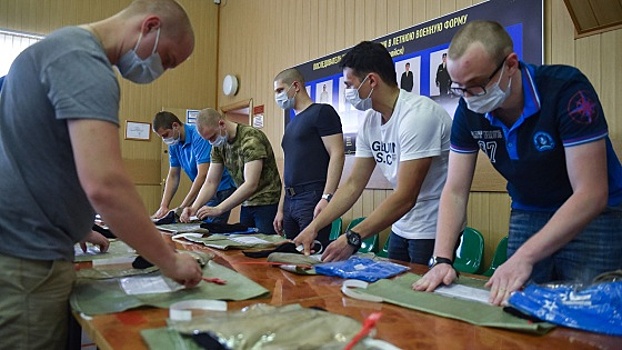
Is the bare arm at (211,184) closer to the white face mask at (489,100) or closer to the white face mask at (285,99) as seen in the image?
the white face mask at (285,99)

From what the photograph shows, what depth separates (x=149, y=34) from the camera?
45.5 inches

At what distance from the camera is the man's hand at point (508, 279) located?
1.06 m

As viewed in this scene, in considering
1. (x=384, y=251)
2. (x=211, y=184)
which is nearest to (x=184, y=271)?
(x=211, y=184)

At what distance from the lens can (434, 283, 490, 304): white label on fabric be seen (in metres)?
1.11

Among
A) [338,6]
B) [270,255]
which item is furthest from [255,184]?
[338,6]

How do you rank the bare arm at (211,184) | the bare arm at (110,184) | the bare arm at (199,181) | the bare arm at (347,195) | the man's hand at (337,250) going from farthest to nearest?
1. the bare arm at (199,181)
2. the bare arm at (211,184)
3. the bare arm at (347,195)
4. the man's hand at (337,250)
5. the bare arm at (110,184)

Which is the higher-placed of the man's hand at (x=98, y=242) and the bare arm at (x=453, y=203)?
the bare arm at (x=453, y=203)

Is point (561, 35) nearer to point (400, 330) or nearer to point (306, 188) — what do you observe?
point (306, 188)

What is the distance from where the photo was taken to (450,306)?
1.04 meters

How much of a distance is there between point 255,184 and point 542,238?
1.86 meters

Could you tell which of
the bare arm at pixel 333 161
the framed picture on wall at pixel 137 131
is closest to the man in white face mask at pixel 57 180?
the bare arm at pixel 333 161

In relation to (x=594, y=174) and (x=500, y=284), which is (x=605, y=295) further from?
(x=594, y=174)

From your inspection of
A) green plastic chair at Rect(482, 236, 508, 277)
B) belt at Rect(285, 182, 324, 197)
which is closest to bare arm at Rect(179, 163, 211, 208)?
belt at Rect(285, 182, 324, 197)

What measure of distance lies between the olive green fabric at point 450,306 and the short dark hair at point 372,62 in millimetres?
929
